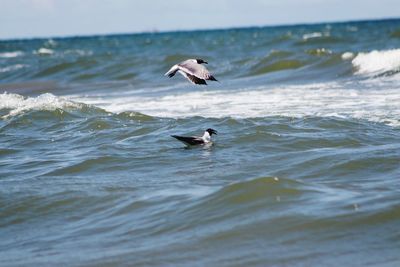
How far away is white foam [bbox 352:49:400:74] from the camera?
1886cm

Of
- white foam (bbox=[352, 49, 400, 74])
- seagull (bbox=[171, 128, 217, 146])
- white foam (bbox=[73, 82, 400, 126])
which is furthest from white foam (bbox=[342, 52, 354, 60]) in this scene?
seagull (bbox=[171, 128, 217, 146])

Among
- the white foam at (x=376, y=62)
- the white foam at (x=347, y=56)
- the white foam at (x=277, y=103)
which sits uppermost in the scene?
the white foam at (x=347, y=56)

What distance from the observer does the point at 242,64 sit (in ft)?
81.3

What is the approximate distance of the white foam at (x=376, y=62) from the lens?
61.9 feet

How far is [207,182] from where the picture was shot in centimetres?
752

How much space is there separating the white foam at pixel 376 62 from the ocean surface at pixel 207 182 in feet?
12.8

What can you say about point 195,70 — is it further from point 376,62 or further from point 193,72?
point 376,62

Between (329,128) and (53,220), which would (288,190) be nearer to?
(53,220)

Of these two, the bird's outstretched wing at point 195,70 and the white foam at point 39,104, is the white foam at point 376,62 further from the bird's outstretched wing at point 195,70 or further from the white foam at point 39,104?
the bird's outstretched wing at point 195,70

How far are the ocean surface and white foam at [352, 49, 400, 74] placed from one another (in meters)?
3.91

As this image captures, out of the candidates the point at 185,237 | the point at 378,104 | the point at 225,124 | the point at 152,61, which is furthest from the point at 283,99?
the point at 152,61

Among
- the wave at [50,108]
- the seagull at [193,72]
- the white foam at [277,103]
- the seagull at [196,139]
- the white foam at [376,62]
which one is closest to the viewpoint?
the seagull at [193,72]

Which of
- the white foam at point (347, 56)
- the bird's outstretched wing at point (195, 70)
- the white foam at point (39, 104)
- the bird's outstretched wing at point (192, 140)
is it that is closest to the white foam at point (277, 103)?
the white foam at point (39, 104)

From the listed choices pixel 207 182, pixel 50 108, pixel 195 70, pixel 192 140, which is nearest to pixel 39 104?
pixel 50 108
